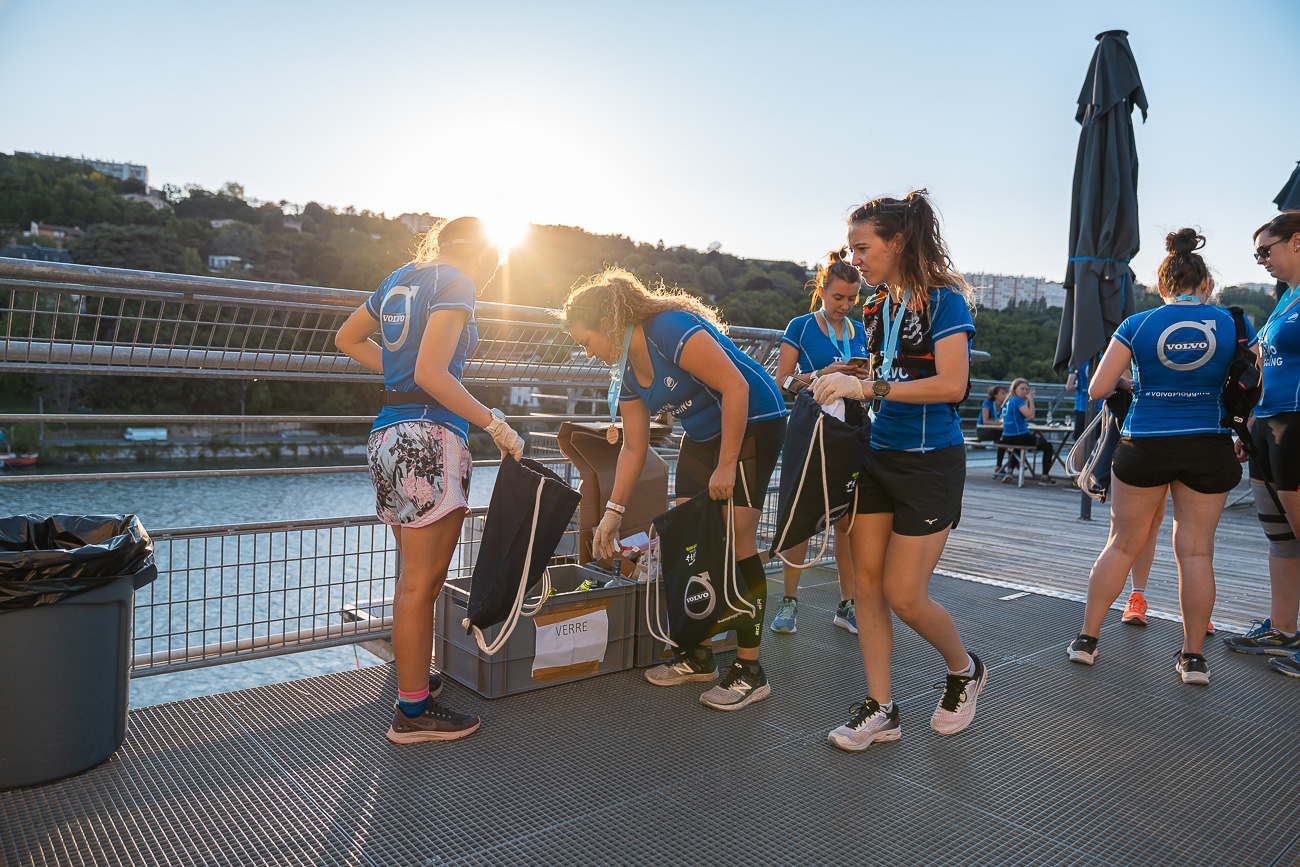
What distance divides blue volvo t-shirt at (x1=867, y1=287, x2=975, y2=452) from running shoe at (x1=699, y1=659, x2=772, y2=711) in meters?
1.05

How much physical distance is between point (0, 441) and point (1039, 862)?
351 cm

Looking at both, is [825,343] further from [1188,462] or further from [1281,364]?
[1281,364]

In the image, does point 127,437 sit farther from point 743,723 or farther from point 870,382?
point 870,382

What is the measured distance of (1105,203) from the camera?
720 centimetres

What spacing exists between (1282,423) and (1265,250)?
30.8 inches

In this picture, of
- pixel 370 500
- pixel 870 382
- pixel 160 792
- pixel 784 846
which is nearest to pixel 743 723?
pixel 784 846

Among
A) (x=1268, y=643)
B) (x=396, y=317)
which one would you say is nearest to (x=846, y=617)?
(x=1268, y=643)

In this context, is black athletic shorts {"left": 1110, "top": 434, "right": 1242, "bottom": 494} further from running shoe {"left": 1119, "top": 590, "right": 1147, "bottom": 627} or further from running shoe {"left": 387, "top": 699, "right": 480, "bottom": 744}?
running shoe {"left": 387, "top": 699, "right": 480, "bottom": 744}

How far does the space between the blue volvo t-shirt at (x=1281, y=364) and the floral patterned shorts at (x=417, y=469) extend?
3.56m

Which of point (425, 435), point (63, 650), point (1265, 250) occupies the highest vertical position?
point (1265, 250)

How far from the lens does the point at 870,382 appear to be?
234cm

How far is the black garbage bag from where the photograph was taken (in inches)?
80.3

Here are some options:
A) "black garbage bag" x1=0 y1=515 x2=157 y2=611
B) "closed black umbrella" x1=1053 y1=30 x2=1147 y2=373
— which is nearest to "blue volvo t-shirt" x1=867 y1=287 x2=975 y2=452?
"black garbage bag" x1=0 y1=515 x2=157 y2=611

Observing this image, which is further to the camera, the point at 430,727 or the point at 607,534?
the point at 607,534
